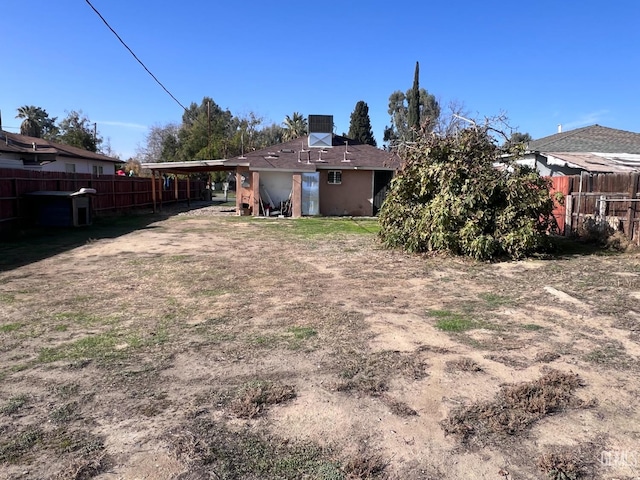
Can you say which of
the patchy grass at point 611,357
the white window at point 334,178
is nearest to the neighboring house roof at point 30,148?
the white window at point 334,178

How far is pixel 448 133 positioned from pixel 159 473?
10.2 metres

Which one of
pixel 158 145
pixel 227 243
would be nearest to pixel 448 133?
pixel 227 243

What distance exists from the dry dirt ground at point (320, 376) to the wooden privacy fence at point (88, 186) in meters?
8.08

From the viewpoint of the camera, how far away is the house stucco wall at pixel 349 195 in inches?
859

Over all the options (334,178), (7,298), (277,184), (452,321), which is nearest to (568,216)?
(452,321)

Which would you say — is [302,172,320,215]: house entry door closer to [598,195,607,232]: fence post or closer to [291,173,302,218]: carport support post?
[291,173,302,218]: carport support post

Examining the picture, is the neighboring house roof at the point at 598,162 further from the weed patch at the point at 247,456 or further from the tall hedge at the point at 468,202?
the weed patch at the point at 247,456

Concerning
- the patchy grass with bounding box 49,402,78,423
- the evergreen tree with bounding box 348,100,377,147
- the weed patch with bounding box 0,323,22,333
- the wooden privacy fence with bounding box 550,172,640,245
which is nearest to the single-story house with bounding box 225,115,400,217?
the wooden privacy fence with bounding box 550,172,640,245

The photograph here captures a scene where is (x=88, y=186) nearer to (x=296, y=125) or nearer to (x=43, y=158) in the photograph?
(x=43, y=158)

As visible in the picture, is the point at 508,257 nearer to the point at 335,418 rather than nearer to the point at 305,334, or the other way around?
the point at 305,334

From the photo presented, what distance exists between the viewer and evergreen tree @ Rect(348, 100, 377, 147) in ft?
169

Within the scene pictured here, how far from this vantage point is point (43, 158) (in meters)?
20.2

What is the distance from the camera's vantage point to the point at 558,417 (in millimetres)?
3080

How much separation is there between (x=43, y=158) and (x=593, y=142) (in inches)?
977
